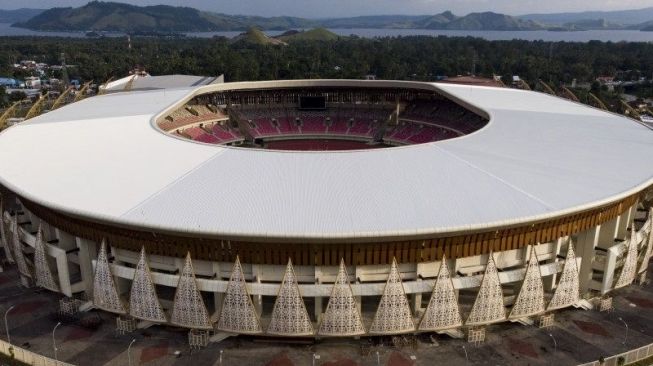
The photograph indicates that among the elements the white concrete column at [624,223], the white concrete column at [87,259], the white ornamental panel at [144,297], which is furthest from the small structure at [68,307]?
the white concrete column at [624,223]

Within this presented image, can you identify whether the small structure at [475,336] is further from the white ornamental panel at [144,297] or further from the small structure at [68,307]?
the small structure at [68,307]

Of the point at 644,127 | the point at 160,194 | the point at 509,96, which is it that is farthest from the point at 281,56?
the point at 160,194

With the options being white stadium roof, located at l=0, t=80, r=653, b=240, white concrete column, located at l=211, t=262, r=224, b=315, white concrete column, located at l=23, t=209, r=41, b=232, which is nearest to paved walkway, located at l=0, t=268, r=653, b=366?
white concrete column, located at l=211, t=262, r=224, b=315

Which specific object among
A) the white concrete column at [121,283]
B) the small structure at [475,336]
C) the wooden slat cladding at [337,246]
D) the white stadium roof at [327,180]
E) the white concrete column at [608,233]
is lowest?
the small structure at [475,336]

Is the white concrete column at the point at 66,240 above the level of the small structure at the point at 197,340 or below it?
above

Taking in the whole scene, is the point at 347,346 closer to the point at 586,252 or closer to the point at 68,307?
the point at 586,252

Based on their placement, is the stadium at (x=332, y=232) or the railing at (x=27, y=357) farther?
the stadium at (x=332, y=232)
